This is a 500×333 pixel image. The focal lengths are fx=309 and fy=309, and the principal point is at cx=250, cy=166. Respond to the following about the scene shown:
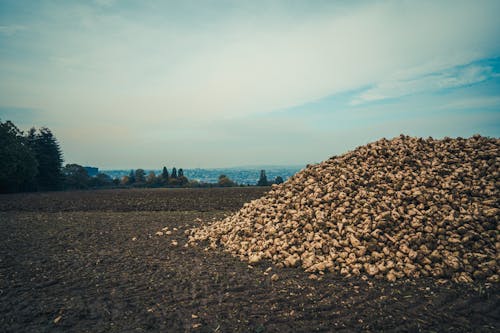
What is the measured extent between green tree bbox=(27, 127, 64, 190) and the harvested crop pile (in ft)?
156

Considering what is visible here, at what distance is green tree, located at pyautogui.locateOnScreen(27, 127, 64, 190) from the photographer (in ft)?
158

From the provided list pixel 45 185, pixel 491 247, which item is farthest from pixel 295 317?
pixel 45 185

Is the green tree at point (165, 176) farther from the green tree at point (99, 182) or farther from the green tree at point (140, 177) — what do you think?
the green tree at point (99, 182)

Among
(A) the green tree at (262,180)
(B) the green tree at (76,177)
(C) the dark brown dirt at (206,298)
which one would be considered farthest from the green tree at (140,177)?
(C) the dark brown dirt at (206,298)

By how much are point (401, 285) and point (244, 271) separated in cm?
361

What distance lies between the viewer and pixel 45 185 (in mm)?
48531

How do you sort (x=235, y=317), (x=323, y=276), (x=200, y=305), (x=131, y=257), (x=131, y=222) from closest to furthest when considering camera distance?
(x=235, y=317) → (x=200, y=305) → (x=323, y=276) → (x=131, y=257) → (x=131, y=222)

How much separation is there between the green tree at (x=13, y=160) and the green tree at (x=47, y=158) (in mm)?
5062

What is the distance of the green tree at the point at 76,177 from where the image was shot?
189ft

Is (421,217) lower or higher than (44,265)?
higher

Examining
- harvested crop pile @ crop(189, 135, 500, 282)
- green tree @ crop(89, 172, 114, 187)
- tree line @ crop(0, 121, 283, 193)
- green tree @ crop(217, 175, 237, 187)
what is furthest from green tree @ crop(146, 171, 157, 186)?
harvested crop pile @ crop(189, 135, 500, 282)

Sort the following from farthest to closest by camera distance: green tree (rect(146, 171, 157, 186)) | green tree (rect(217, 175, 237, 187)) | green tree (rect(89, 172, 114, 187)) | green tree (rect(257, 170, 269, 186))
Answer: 1. green tree (rect(146, 171, 157, 186))
2. green tree (rect(89, 172, 114, 187))
3. green tree (rect(217, 175, 237, 187))
4. green tree (rect(257, 170, 269, 186))

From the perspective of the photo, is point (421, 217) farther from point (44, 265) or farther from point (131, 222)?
point (131, 222)

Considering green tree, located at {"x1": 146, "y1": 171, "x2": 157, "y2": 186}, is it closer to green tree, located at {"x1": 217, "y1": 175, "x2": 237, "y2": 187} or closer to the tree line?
the tree line
